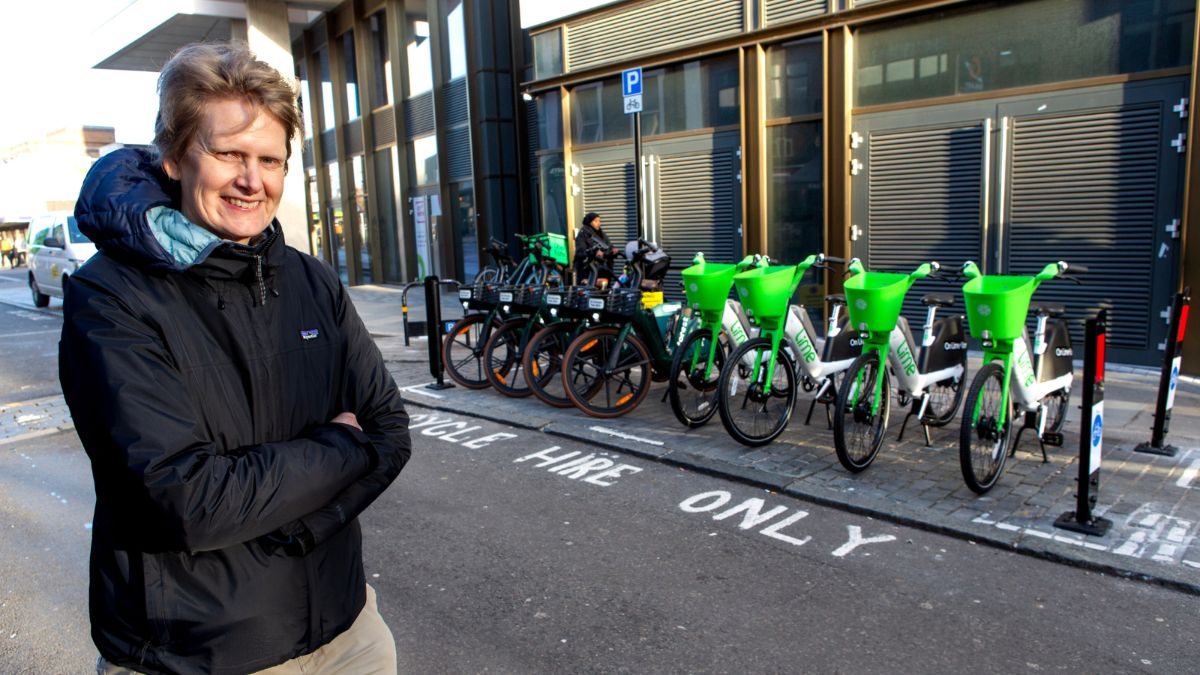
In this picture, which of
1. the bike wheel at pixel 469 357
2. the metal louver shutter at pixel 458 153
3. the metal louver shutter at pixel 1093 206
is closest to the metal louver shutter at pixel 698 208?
the metal louver shutter at pixel 1093 206

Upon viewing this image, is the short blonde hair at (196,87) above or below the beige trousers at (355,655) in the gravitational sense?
above

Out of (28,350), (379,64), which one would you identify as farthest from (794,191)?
(379,64)

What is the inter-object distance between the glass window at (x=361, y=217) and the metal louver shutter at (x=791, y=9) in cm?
1276

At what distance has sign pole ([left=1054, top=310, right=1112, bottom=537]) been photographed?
420 cm

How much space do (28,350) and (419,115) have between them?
862cm

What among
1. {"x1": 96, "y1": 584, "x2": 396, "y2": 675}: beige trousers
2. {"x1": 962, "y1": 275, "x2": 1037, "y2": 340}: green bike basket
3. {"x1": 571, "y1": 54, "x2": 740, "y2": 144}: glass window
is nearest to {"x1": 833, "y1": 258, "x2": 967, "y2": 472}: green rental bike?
{"x1": 962, "y1": 275, "x2": 1037, "y2": 340}: green bike basket

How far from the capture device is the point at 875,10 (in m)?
8.89

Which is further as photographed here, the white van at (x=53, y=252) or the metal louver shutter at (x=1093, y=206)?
the white van at (x=53, y=252)

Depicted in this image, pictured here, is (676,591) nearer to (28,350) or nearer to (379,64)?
(28,350)

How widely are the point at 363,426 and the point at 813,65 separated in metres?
9.05

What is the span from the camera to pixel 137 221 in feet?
4.81

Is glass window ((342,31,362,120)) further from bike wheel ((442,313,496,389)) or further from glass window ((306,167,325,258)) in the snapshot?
bike wheel ((442,313,496,389))

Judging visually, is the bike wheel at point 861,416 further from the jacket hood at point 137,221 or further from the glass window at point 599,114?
the glass window at point 599,114

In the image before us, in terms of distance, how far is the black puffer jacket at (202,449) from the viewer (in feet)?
4.62
